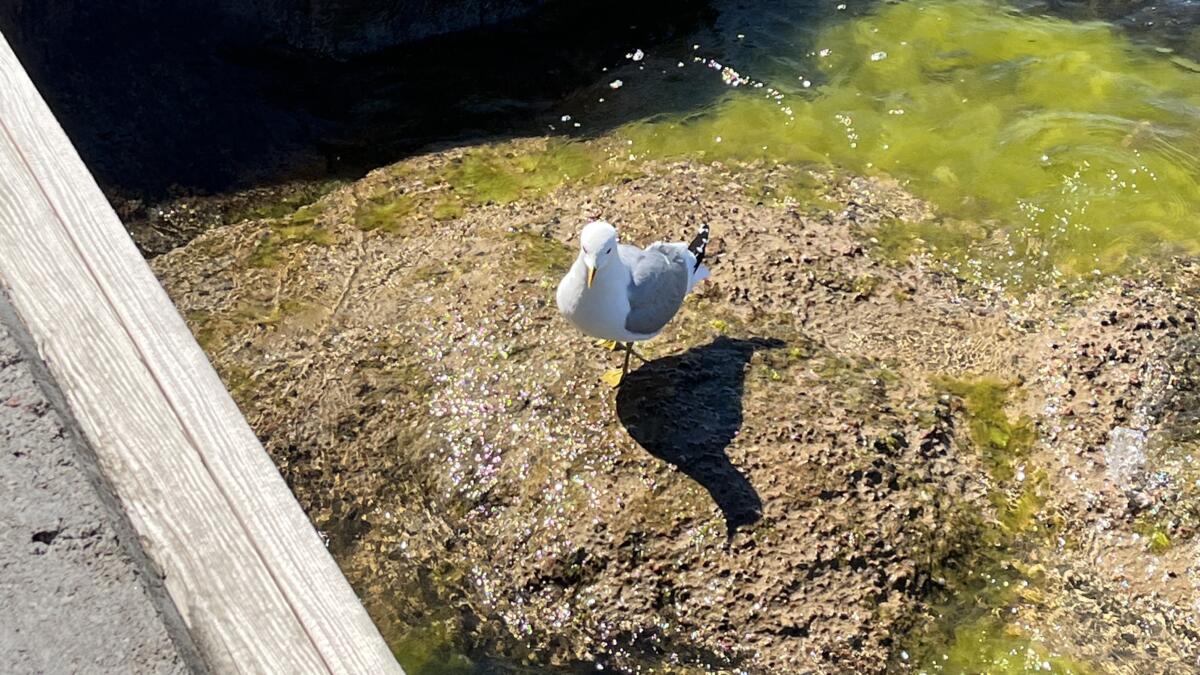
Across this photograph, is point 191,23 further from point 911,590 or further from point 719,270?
point 911,590

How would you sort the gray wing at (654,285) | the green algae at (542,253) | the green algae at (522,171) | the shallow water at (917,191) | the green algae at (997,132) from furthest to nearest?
1. the green algae at (522,171)
2. the green algae at (997,132)
3. the green algae at (542,253)
4. the gray wing at (654,285)
5. the shallow water at (917,191)

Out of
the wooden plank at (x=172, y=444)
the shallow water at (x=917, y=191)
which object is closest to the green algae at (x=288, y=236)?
the shallow water at (x=917, y=191)

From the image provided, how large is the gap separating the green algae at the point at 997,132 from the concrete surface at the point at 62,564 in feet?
13.0

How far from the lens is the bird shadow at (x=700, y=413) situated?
342 centimetres

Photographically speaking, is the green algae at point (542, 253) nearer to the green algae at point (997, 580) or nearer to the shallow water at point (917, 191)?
the shallow water at point (917, 191)

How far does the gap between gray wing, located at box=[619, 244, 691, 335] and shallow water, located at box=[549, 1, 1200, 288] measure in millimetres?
1417

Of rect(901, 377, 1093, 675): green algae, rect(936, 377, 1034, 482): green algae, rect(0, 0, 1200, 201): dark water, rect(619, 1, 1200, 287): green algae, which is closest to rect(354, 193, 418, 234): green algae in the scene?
rect(0, 0, 1200, 201): dark water

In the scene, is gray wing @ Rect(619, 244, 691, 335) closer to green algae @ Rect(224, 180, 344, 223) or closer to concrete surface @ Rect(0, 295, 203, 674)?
green algae @ Rect(224, 180, 344, 223)

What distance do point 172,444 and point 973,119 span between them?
511cm

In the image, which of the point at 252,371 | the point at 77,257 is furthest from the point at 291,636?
the point at 252,371

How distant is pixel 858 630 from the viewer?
10.5ft

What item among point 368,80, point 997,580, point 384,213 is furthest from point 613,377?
point 368,80

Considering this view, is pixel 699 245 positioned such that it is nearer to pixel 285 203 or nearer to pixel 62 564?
pixel 285 203

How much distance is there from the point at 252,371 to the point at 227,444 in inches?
98.9
